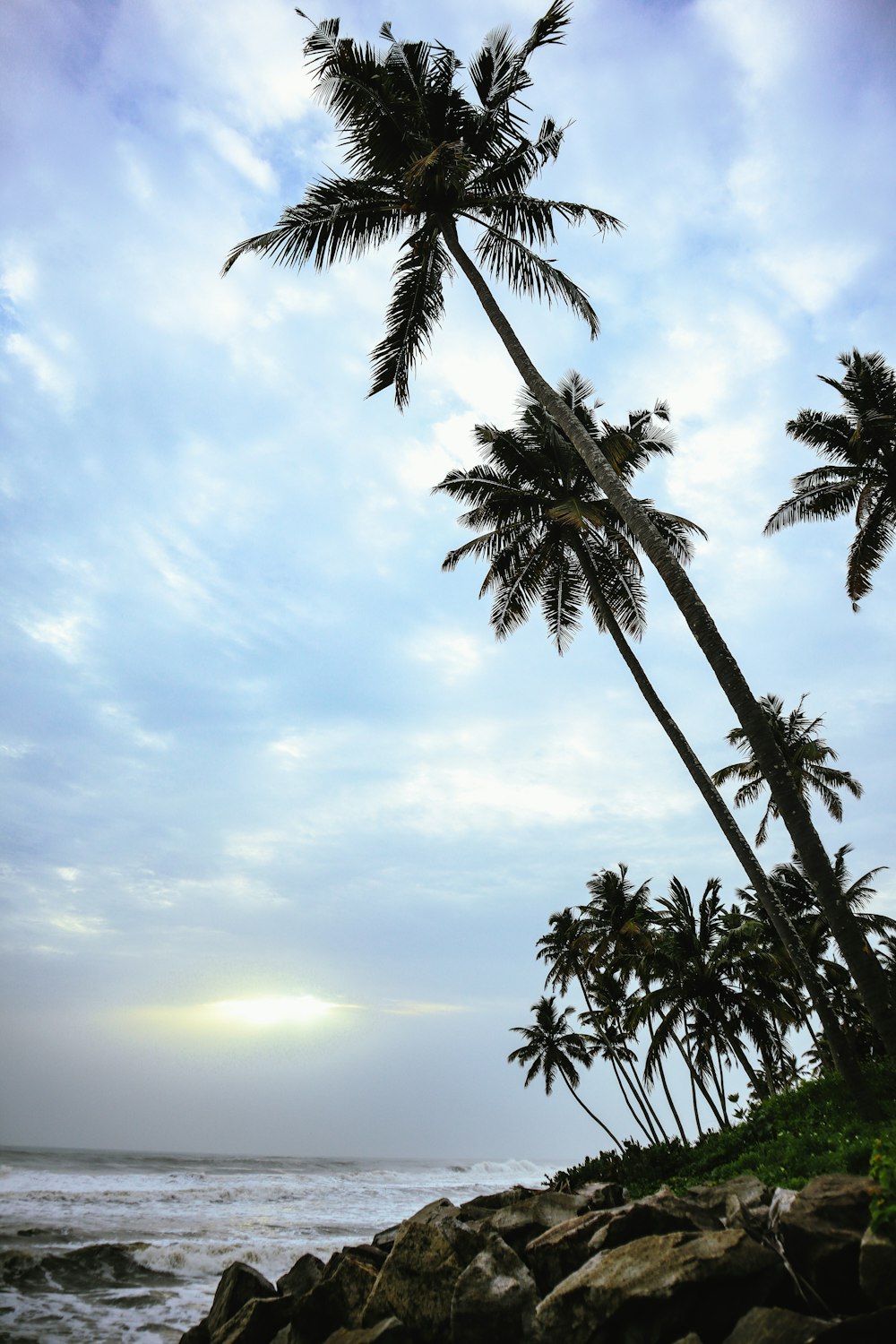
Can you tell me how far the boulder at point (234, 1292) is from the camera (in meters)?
8.70

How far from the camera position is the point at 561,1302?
17.5 ft

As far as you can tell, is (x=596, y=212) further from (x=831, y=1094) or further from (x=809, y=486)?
(x=831, y=1094)

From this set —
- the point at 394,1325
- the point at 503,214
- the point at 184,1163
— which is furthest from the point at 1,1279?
the point at 184,1163

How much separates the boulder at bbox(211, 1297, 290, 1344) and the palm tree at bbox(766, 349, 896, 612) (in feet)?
56.1

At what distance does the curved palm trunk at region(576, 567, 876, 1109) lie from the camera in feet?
31.2

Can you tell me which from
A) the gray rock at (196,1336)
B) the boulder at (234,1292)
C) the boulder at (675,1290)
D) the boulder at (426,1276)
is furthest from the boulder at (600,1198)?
the gray rock at (196,1336)

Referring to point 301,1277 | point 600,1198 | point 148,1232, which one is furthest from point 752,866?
point 148,1232

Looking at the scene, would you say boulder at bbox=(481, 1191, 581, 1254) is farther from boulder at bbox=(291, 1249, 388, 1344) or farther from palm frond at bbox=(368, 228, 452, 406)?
palm frond at bbox=(368, 228, 452, 406)

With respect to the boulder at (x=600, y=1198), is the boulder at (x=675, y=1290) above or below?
above

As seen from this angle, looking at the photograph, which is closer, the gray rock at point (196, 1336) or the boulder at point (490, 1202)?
the gray rock at point (196, 1336)

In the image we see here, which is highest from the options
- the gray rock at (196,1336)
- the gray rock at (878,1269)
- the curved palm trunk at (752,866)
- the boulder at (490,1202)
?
the curved palm trunk at (752,866)

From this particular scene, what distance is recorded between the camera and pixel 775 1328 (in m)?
4.15

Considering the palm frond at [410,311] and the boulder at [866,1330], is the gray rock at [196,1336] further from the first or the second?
the palm frond at [410,311]

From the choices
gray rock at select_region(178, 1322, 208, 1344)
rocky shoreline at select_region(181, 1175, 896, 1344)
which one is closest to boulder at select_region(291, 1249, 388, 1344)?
rocky shoreline at select_region(181, 1175, 896, 1344)
